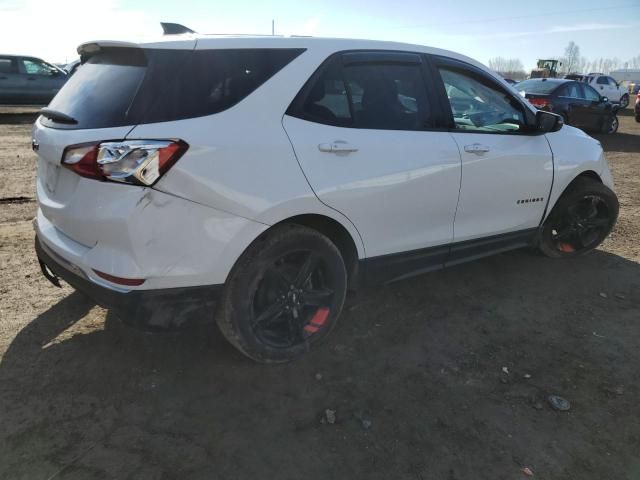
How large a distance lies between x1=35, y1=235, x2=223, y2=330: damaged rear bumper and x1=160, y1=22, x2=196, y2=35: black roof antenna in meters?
1.37

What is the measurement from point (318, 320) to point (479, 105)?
199 centimetres

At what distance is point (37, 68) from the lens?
48.6 ft

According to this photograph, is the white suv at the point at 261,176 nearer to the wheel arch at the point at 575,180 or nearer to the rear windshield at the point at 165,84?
the rear windshield at the point at 165,84

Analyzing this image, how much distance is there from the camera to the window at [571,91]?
42.7 feet

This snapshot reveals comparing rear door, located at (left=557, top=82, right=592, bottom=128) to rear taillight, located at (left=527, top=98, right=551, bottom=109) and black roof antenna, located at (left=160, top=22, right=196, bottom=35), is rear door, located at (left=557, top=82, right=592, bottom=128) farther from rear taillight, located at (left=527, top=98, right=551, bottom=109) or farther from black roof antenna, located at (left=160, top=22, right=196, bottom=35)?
black roof antenna, located at (left=160, top=22, right=196, bottom=35)

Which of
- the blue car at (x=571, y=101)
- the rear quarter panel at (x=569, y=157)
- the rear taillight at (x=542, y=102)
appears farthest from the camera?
the blue car at (x=571, y=101)

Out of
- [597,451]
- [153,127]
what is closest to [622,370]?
[597,451]

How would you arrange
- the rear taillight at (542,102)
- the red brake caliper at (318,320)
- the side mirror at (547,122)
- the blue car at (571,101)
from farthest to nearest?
the blue car at (571,101), the rear taillight at (542,102), the side mirror at (547,122), the red brake caliper at (318,320)

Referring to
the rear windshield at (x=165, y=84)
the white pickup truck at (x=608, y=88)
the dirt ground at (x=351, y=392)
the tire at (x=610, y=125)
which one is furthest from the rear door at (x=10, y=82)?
the white pickup truck at (x=608, y=88)

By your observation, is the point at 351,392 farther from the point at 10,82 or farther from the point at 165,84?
the point at 10,82

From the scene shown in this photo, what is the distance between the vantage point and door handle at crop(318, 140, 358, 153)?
2.61m

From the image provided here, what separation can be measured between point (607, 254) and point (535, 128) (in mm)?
1848

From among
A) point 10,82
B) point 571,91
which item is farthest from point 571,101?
point 10,82

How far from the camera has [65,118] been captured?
2436mm
